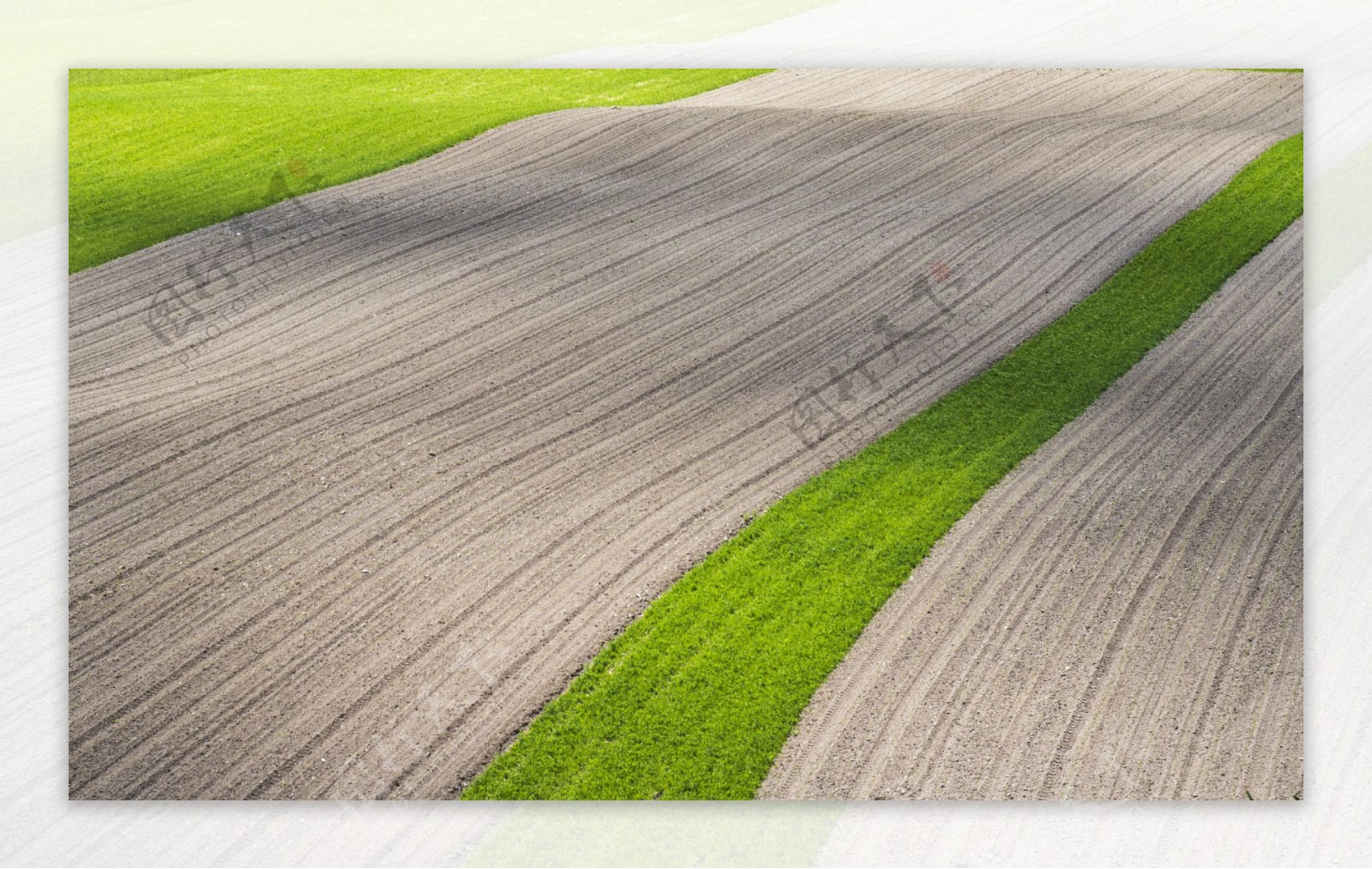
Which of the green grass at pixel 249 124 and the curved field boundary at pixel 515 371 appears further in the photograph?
the green grass at pixel 249 124

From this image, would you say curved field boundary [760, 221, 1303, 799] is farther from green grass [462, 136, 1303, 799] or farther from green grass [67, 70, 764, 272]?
green grass [67, 70, 764, 272]

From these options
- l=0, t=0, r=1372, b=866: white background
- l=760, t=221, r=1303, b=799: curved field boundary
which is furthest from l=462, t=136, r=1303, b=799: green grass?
l=0, t=0, r=1372, b=866: white background

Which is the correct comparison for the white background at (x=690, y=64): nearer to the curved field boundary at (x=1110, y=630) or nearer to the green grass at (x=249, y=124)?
the green grass at (x=249, y=124)

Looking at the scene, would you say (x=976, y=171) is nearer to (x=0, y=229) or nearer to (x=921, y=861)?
(x=921, y=861)

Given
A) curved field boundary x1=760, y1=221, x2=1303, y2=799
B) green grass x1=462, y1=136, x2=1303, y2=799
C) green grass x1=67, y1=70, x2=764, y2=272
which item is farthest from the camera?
green grass x1=67, y1=70, x2=764, y2=272

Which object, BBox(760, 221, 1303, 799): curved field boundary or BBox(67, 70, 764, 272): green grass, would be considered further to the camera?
BBox(67, 70, 764, 272): green grass

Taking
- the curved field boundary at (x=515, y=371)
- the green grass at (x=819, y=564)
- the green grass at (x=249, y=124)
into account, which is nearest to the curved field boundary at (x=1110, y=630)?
the green grass at (x=819, y=564)

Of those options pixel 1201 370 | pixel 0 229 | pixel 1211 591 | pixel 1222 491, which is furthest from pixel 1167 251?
pixel 0 229
